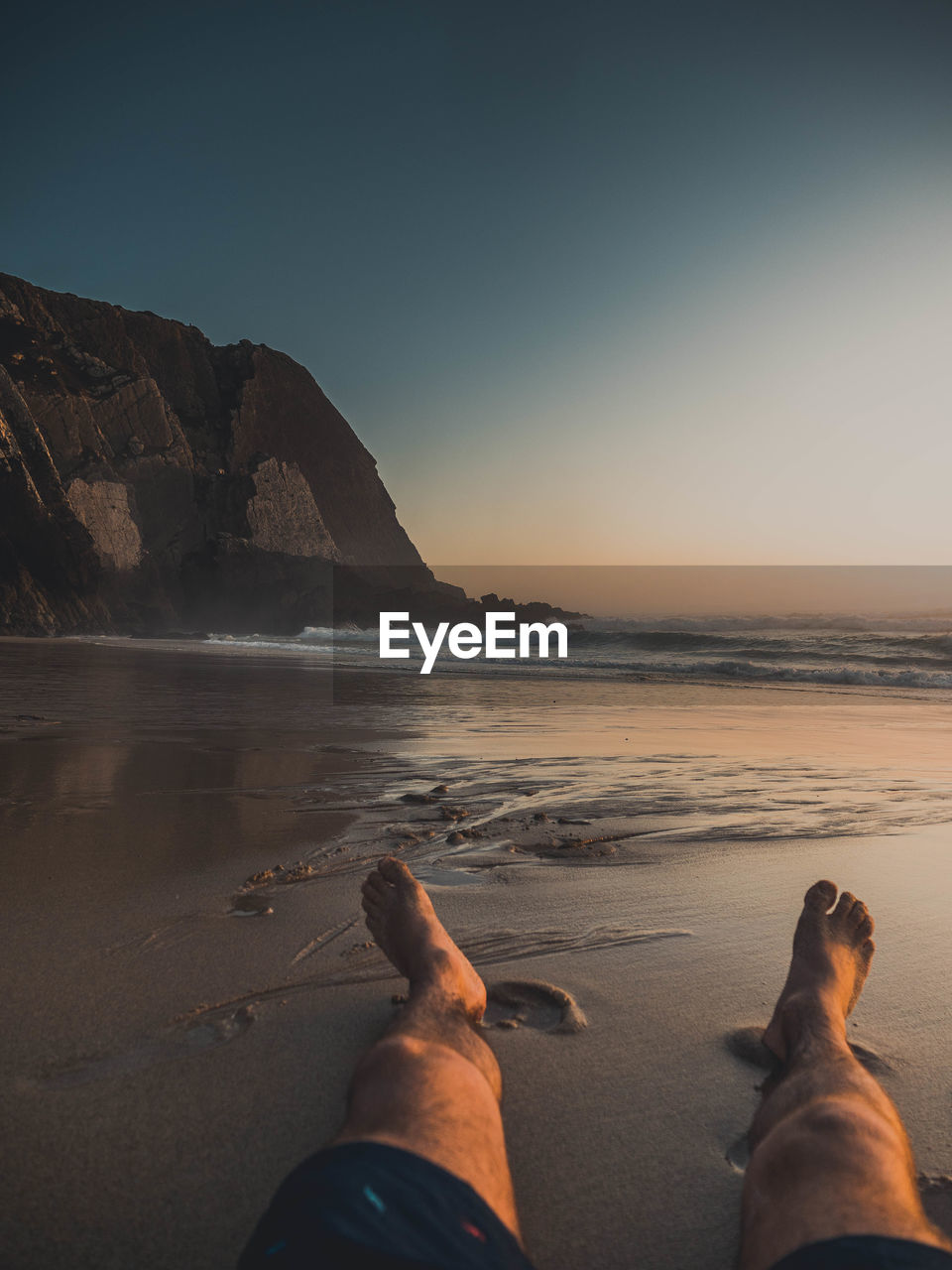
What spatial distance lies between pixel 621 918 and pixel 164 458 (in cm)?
4574

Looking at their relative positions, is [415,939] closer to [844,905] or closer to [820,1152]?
[820,1152]

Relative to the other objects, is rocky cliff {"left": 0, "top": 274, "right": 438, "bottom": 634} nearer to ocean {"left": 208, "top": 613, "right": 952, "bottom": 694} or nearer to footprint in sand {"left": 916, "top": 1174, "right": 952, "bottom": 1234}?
ocean {"left": 208, "top": 613, "right": 952, "bottom": 694}

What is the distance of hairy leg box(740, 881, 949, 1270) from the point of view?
0.68m

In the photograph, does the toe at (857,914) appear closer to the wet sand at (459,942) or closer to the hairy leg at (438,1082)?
the wet sand at (459,942)

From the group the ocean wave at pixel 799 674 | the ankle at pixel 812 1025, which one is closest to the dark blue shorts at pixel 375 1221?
the ankle at pixel 812 1025

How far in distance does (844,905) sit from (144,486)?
4513 centimetres

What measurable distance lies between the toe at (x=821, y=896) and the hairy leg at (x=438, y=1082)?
2.46 ft

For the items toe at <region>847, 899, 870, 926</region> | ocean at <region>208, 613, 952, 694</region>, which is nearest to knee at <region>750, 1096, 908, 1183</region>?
toe at <region>847, 899, 870, 926</region>

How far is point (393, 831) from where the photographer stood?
2391 millimetres

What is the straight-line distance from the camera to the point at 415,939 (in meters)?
1.40

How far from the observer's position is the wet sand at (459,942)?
0.84 meters

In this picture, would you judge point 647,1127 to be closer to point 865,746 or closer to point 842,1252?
point 842,1252

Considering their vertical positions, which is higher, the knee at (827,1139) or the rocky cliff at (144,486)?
the rocky cliff at (144,486)

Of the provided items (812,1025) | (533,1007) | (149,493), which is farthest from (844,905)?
(149,493)
